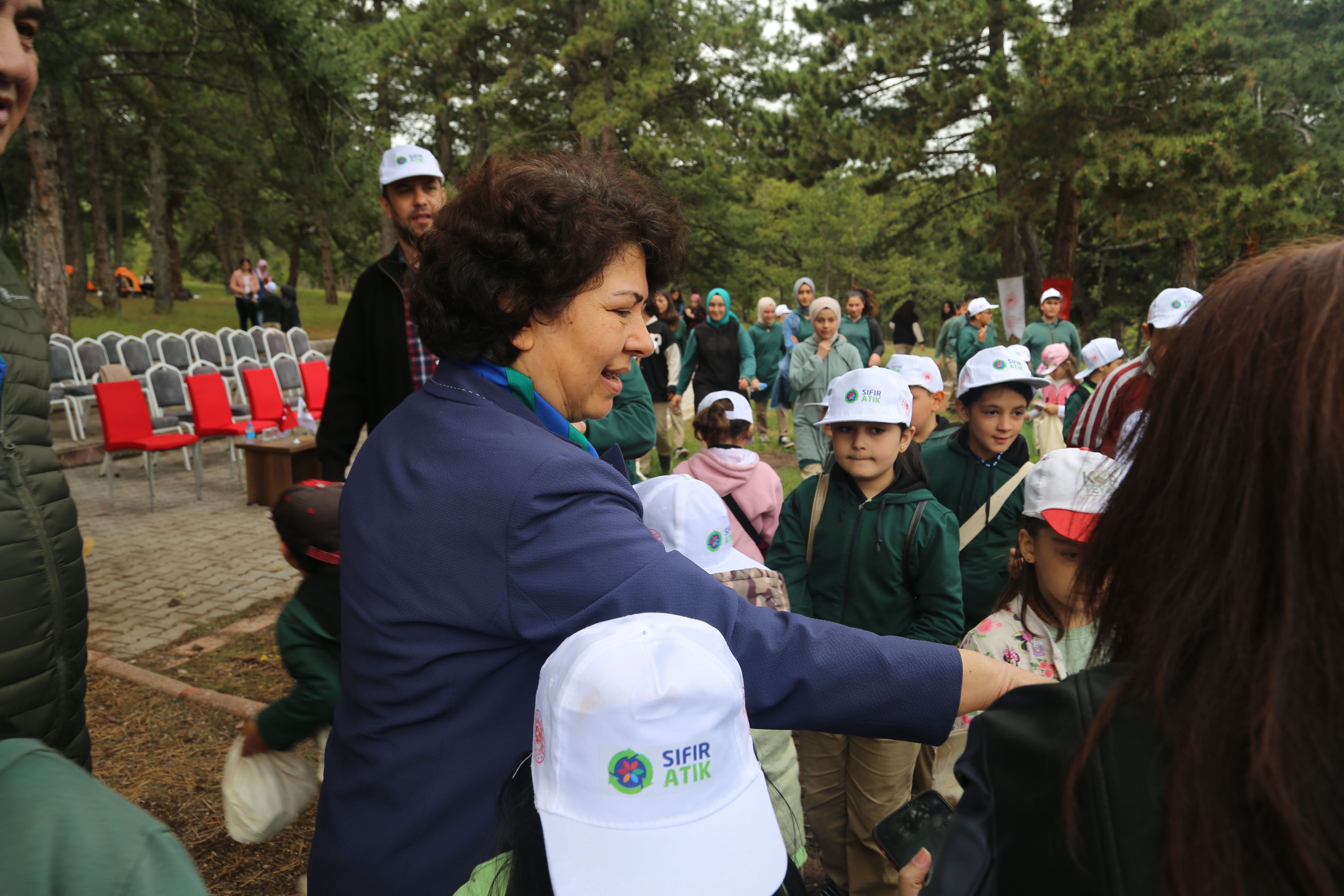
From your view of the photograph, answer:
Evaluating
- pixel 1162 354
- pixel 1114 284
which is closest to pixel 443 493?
pixel 1162 354

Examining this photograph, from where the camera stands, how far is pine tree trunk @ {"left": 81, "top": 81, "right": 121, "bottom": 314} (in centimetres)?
2441

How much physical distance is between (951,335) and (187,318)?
971 inches

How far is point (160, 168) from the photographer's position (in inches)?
1015

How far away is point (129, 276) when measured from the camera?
38469mm

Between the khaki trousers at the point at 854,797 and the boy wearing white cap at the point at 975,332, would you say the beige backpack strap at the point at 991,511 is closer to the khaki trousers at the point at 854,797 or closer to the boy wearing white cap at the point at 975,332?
the khaki trousers at the point at 854,797

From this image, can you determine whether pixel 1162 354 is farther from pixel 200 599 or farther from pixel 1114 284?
pixel 1114 284

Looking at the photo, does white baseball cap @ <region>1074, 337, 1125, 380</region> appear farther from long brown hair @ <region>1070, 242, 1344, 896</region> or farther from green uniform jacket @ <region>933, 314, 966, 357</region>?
long brown hair @ <region>1070, 242, 1344, 896</region>

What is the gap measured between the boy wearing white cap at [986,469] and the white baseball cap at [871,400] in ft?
1.60

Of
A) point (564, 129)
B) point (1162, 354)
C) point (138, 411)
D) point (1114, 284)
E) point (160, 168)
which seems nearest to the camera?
point (1162, 354)

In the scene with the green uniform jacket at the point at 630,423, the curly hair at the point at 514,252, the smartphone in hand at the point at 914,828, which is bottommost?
the smartphone in hand at the point at 914,828

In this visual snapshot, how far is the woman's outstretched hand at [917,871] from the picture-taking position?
1.25m

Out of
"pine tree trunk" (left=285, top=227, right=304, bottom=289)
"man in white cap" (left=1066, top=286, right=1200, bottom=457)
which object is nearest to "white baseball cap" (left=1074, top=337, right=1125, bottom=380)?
"man in white cap" (left=1066, top=286, right=1200, bottom=457)

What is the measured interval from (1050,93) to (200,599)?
15676 millimetres

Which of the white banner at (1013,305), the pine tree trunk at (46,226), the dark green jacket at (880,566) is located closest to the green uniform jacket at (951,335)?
the white banner at (1013,305)
